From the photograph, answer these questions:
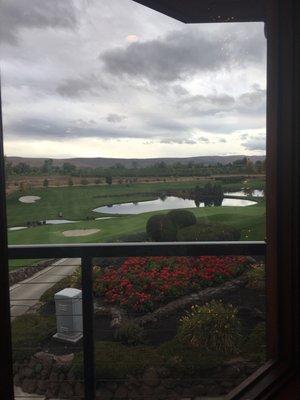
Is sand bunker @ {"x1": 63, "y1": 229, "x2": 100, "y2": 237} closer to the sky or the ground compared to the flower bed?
closer to the sky

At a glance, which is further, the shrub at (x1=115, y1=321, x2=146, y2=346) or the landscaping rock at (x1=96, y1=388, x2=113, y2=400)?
the shrub at (x1=115, y1=321, x2=146, y2=346)

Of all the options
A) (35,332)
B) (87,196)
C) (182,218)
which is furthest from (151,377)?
(87,196)

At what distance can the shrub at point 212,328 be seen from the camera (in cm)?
230

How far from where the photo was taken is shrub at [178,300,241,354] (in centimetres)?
230

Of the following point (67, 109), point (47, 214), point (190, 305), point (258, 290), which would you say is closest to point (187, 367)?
point (190, 305)

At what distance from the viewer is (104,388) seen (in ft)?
6.83

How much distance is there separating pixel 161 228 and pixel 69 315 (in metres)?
0.77

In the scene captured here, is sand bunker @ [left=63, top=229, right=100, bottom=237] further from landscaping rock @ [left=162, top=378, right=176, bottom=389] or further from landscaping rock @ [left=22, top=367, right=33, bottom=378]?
landscaping rock @ [left=162, top=378, right=176, bottom=389]

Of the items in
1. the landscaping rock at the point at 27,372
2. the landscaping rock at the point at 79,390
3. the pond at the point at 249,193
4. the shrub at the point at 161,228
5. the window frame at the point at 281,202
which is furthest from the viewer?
the shrub at the point at 161,228

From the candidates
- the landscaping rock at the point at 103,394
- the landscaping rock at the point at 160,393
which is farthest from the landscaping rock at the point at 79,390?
the landscaping rock at the point at 160,393

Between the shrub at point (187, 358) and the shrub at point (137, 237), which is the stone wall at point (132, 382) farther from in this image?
the shrub at point (137, 237)

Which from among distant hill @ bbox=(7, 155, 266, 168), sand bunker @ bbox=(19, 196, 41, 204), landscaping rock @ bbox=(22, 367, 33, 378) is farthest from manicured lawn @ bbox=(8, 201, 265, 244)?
landscaping rock @ bbox=(22, 367, 33, 378)

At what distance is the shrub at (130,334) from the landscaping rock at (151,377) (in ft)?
0.71

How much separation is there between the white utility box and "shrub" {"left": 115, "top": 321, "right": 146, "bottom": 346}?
0.39m
